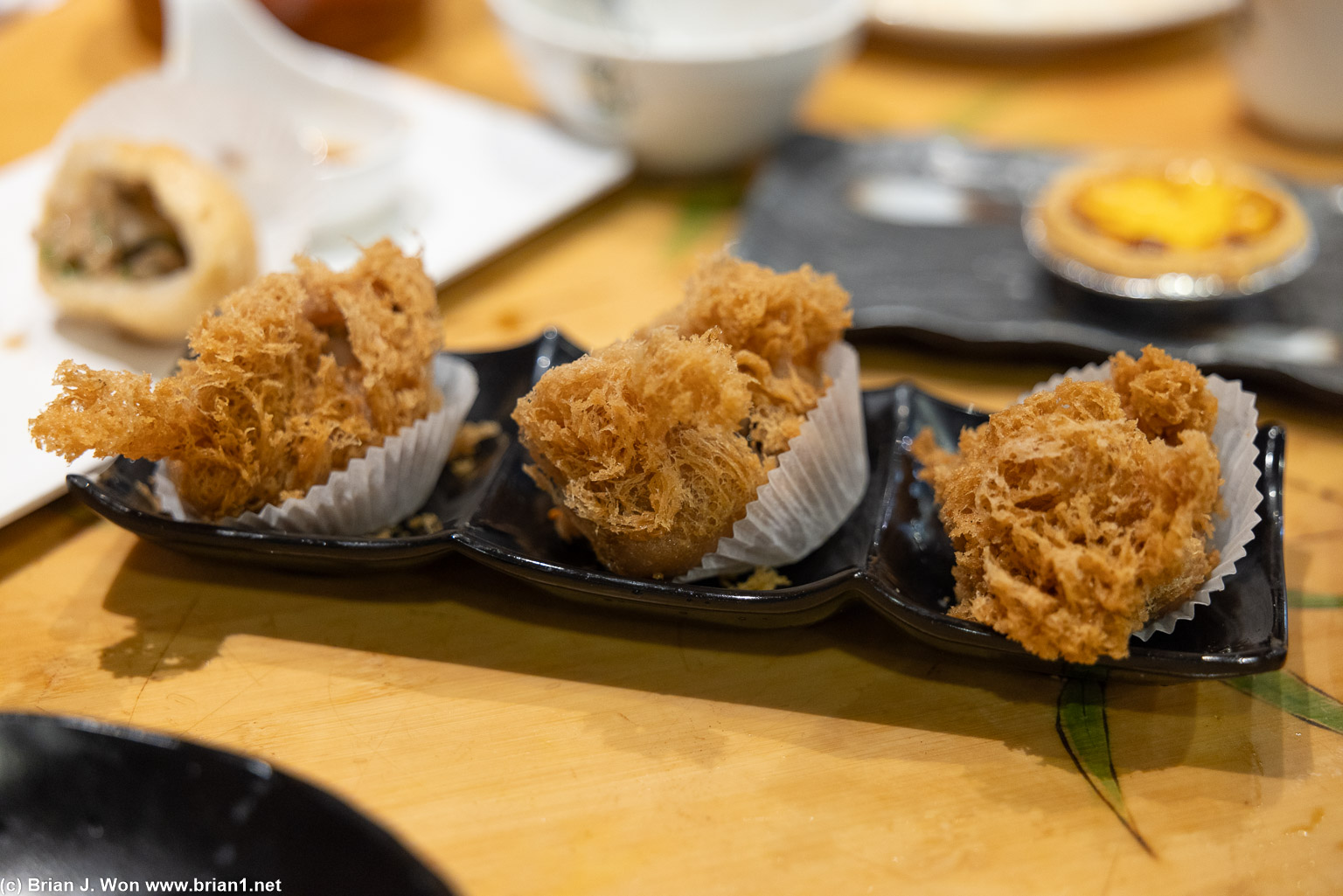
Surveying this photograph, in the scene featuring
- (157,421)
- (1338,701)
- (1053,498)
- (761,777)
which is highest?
(157,421)

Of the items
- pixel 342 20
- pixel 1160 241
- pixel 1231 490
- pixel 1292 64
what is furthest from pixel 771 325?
pixel 342 20

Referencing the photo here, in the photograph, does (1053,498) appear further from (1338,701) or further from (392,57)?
(392,57)

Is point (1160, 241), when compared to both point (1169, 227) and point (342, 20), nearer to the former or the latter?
point (1169, 227)

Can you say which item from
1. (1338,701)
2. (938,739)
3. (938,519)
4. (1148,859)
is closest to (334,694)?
(938,739)

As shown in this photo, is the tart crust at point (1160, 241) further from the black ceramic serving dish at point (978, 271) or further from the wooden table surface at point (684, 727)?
the wooden table surface at point (684, 727)

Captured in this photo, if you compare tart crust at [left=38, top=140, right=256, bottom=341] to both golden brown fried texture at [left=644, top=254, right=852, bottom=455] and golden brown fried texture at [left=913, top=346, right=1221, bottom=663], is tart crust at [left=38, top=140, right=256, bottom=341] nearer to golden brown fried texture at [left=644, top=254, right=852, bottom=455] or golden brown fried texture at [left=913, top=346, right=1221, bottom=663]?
golden brown fried texture at [left=644, top=254, right=852, bottom=455]

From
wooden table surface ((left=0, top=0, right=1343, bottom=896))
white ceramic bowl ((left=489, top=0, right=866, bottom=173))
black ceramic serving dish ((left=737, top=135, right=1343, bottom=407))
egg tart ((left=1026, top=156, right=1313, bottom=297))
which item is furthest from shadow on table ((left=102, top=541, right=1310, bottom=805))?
white ceramic bowl ((left=489, top=0, right=866, bottom=173))

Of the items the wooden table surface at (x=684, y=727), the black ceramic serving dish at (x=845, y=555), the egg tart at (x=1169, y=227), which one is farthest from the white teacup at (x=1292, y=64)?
the black ceramic serving dish at (x=845, y=555)
